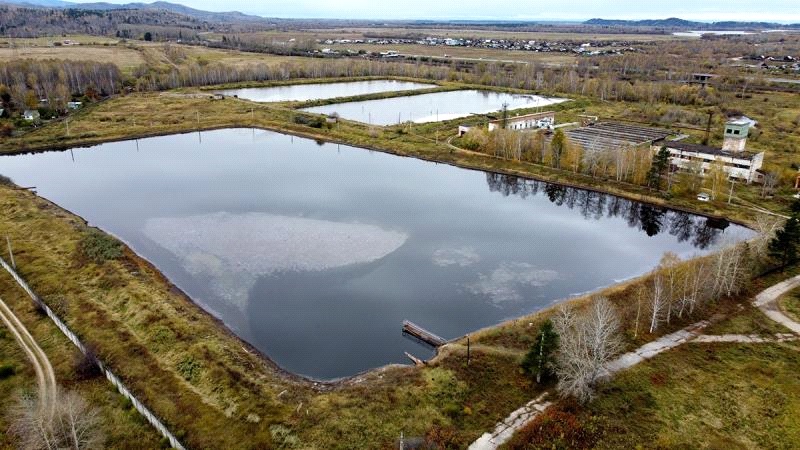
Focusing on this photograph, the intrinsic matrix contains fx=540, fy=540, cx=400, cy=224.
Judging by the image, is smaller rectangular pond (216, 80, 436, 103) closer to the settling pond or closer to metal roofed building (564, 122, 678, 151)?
the settling pond

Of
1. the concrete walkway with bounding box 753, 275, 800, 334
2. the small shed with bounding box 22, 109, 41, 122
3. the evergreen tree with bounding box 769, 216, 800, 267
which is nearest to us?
the concrete walkway with bounding box 753, 275, 800, 334

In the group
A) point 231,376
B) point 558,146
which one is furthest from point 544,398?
point 558,146

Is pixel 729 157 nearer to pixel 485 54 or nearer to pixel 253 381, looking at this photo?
pixel 253 381

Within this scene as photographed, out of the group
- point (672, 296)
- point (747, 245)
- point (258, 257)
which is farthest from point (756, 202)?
point (258, 257)

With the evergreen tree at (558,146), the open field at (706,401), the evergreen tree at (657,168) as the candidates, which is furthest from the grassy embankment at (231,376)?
the evergreen tree at (558,146)

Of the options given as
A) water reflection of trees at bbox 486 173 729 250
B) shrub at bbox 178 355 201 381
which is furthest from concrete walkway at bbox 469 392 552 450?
water reflection of trees at bbox 486 173 729 250

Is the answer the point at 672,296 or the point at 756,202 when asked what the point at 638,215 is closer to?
the point at 756,202
